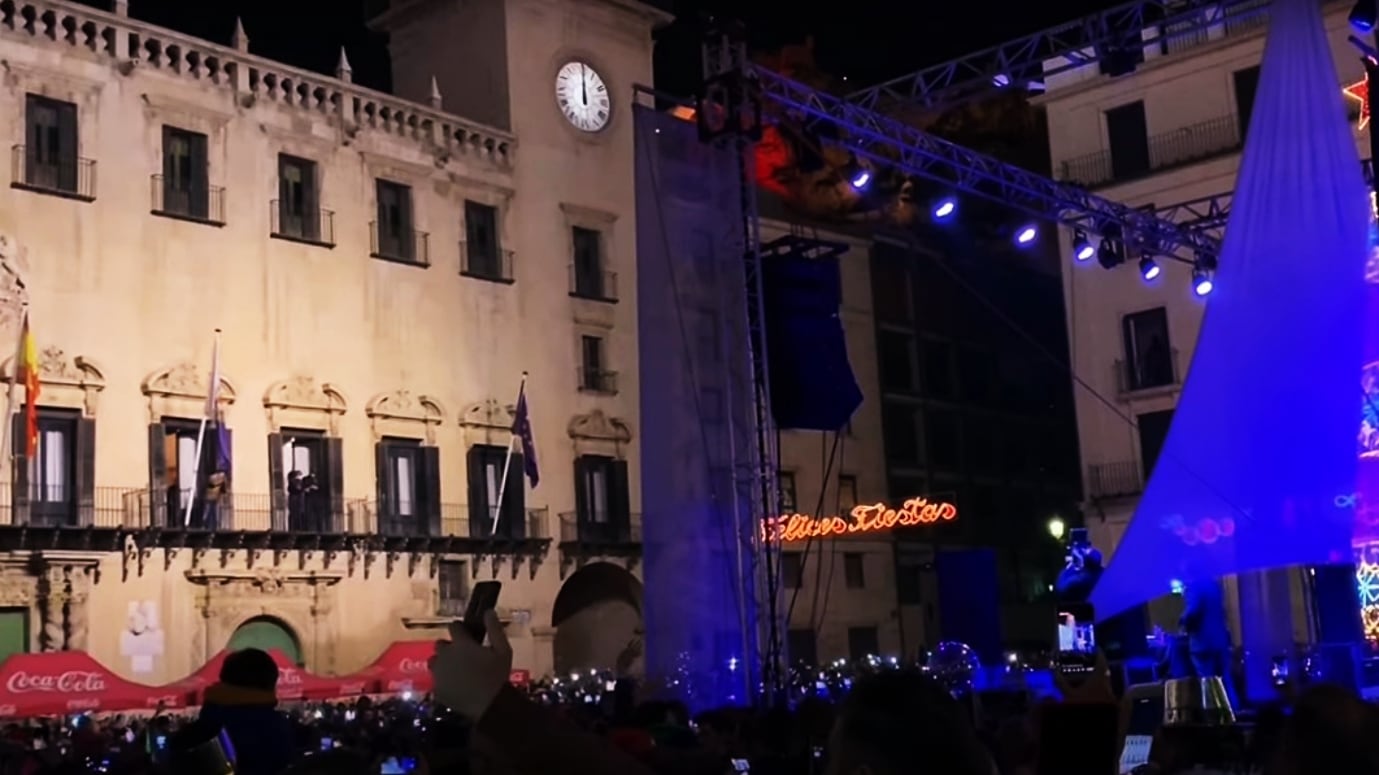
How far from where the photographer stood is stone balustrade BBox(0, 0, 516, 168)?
25.5 meters

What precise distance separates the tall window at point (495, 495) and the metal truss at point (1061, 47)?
14.5 metres

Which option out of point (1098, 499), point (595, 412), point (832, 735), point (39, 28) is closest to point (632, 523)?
point (595, 412)

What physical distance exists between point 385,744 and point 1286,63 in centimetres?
1059

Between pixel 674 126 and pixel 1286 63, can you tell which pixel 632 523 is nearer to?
pixel 674 126

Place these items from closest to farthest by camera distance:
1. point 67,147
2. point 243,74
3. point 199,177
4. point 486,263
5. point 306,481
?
point 67,147
point 199,177
point 306,481
point 243,74
point 486,263

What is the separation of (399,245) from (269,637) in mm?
8301

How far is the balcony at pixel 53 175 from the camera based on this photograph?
24.8m

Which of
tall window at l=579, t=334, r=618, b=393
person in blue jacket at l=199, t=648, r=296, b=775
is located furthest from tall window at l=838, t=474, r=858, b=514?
person in blue jacket at l=199, t=648, r=296, b=775

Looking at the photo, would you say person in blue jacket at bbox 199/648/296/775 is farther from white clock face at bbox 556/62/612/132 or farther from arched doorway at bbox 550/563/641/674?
white clock face at bbox 556/62/612/132

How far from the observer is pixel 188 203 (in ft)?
89.0

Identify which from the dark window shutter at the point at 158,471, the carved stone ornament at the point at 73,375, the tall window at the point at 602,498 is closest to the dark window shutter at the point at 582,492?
the tall window at the point at 602,498

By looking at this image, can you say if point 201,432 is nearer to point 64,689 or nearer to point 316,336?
point 316,336

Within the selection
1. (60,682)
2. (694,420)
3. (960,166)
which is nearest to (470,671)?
(694,420)

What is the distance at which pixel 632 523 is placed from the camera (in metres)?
33.5
